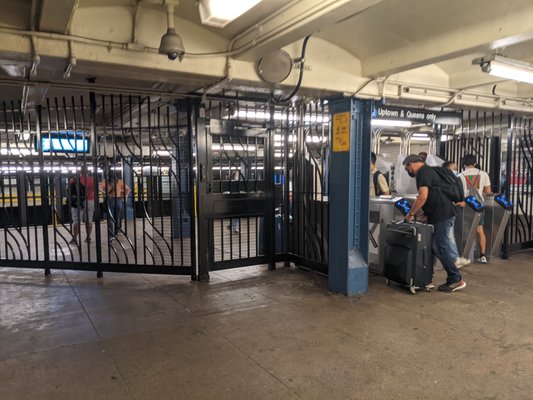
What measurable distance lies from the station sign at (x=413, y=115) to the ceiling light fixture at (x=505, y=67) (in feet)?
3.22

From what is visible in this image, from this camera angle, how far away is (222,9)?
2648mm

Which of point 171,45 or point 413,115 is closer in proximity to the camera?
point 171,45

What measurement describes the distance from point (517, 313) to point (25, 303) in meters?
5.19

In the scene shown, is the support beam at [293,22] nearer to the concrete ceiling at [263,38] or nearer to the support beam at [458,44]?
the concrete ceiling at [263,38]

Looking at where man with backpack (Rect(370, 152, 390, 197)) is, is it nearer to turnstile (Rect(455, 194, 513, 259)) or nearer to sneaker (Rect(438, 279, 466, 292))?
turnstile (Rect(455, 194, 513, 259))

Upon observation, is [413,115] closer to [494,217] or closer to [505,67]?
[505,67]

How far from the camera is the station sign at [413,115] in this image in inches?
186

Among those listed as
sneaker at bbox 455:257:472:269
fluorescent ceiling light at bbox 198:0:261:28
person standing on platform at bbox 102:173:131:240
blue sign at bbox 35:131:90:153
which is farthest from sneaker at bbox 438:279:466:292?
blue sign at bbox 35:131:90:153

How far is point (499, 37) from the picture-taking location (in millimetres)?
3328

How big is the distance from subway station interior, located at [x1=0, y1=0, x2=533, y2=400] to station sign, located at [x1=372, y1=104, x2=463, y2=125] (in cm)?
2

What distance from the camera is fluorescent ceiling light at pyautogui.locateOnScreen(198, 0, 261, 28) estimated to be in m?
2.59

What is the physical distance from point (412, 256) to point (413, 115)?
1.72 m

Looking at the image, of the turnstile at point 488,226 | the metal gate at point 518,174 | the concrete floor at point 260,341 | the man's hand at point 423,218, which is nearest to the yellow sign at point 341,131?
the man's hand at point 423,218

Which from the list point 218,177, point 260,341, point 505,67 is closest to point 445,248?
point 505,67
